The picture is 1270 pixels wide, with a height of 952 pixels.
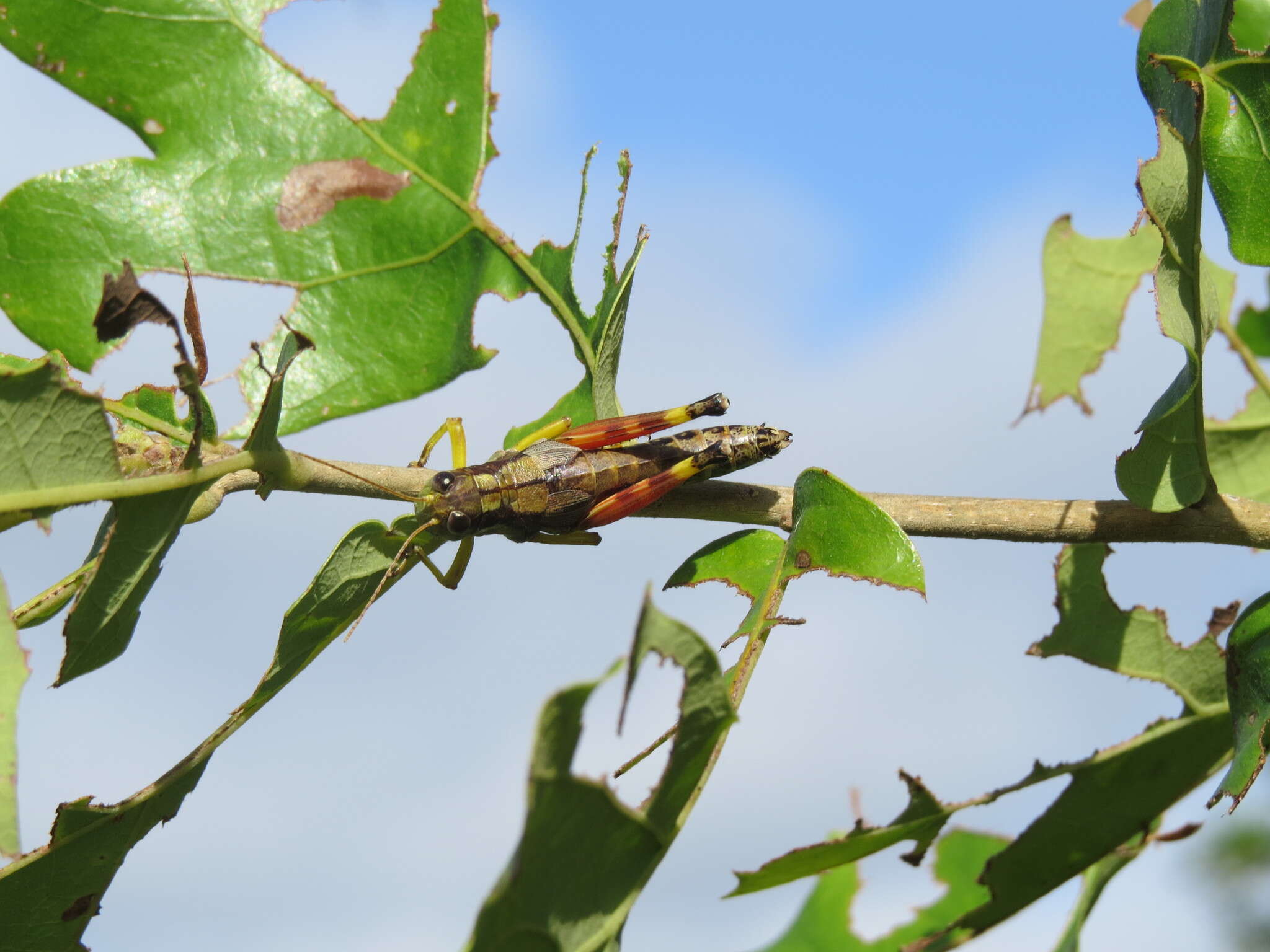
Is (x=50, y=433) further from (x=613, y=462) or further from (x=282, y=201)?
(x=613, y=462)

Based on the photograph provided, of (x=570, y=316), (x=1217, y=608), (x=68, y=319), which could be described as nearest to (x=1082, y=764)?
(x=1217, y=608)

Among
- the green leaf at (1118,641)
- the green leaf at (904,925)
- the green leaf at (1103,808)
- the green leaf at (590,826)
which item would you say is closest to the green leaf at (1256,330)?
the green leaf at (1118,641)

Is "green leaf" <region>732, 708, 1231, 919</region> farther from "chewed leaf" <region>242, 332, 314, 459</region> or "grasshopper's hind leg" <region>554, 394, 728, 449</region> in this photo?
"chewed leaf" <region>242, 332, 314, 459</region>

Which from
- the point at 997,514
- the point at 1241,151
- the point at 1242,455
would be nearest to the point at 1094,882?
the point at 997,514

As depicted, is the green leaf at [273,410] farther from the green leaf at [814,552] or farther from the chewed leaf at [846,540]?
the chewed leaf at [846,540]

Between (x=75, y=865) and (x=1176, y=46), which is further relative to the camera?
(x=1176, y=46)

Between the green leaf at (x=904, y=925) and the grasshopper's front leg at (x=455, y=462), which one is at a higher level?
the grasshopper's front leg at (x=455, y=462)

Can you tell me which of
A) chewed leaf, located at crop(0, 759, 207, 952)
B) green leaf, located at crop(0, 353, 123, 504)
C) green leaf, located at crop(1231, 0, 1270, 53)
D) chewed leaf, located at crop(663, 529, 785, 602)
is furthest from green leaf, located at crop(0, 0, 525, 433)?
green leaf, located at crop(1231, 0, 1270, 53)
